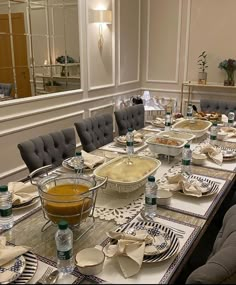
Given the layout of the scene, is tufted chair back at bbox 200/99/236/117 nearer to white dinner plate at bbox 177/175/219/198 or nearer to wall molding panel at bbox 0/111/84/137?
wall molding panel at bbox 0/111/84/137

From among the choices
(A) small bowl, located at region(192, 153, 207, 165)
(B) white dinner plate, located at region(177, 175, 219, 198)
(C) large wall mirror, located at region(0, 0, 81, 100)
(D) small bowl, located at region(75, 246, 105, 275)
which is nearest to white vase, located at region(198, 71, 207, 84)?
(C) large wall mirror, located at region(0, 0, 81, 100)

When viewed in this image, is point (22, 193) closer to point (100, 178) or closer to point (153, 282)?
point (100, 178)

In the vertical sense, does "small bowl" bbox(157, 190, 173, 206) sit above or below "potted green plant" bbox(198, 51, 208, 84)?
below

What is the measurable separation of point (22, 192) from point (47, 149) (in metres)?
0.71

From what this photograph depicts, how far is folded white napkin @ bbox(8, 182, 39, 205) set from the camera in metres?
1.47

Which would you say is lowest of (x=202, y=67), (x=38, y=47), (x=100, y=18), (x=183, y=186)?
(x=183, y=186)

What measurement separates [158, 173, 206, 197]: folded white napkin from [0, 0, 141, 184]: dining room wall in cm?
199

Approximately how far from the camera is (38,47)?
142 inches

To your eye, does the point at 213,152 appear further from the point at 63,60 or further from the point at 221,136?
the point at 63,60

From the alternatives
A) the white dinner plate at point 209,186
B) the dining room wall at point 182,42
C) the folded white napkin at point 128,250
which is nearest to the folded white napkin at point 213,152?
the white dinner plate at point 209,186

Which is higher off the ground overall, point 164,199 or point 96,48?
point 96,48

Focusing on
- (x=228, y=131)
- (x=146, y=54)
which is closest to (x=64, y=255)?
(x=228, y=131)

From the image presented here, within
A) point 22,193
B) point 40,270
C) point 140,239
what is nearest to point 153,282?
point 140,239

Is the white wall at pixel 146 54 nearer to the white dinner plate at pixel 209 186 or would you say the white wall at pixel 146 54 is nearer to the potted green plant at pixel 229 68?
the potted green plant at pixel 229 68
